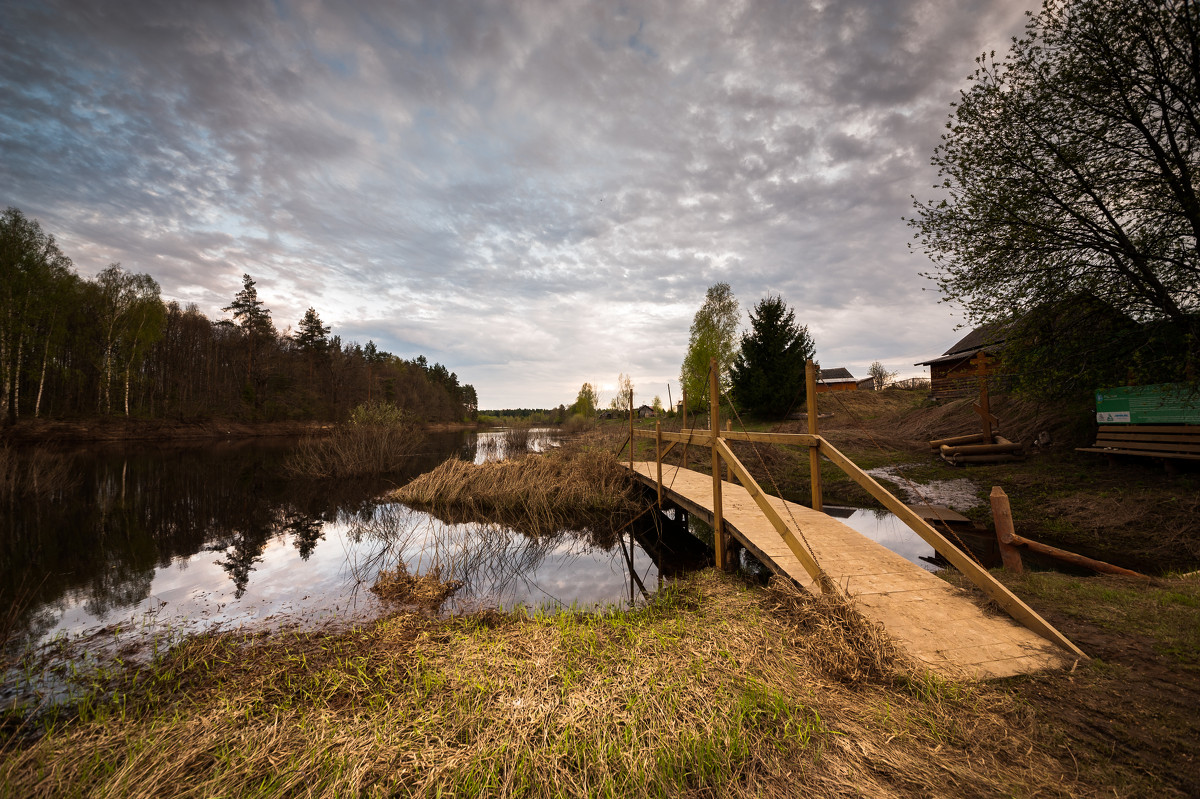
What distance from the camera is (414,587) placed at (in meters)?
6.51

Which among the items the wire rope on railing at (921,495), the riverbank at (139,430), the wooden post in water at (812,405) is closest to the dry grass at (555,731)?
the wire rope on railing at (921,495)

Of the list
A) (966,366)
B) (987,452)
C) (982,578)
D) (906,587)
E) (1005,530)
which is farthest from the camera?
(966,366)

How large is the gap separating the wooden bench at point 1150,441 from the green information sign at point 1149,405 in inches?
6.0

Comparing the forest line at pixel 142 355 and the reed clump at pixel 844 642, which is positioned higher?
the forest line at pixel 142 355

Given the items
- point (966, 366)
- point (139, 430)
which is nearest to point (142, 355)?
point (139, 430)

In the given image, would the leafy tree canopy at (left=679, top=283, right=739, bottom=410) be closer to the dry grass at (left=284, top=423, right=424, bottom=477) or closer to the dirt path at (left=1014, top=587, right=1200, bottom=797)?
the dry grass at (left=284, top=423, right=424, bottom=477)

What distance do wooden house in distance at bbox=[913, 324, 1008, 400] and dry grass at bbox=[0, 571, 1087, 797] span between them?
37.7 ft

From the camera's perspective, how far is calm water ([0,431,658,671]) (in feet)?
19.7

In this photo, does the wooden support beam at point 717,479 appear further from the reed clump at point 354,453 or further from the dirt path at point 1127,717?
the reed clump at point 354,453

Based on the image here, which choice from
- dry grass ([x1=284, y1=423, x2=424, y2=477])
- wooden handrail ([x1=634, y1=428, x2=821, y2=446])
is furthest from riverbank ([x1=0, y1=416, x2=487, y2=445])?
wooden handrail ([x1=634, y1=428, x2=821, y2=446])

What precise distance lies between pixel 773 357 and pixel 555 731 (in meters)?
26.5

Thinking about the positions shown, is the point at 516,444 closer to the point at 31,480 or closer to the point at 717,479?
the point at 31,480

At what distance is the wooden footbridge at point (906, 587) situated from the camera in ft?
10.9

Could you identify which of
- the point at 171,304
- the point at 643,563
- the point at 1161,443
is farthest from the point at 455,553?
the point at 171,304
